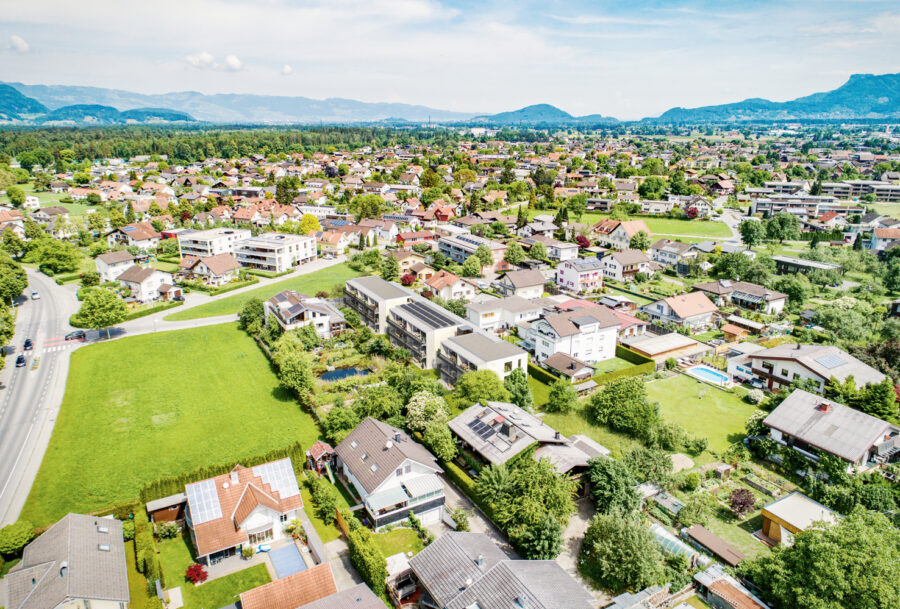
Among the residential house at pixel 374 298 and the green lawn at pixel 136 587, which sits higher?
the residential house at pixel 374 298

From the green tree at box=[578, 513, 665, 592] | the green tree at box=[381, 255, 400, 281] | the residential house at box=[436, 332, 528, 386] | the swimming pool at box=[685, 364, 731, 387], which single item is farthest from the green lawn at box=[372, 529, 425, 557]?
the green tree at box=[381, 255, 400, 281]

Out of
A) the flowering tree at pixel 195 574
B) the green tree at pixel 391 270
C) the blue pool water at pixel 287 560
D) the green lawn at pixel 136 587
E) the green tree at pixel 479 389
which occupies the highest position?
the green tree at pixel 391 270

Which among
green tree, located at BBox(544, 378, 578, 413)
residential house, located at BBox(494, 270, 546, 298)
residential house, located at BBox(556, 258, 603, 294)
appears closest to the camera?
green tree, located at BBox(544, 378, 578, 413)

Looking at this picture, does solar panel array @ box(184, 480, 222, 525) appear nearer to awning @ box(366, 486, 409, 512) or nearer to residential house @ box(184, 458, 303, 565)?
residential house @ box(184, 458, 303, 565)

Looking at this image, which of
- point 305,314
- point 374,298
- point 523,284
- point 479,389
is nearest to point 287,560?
point 479,389

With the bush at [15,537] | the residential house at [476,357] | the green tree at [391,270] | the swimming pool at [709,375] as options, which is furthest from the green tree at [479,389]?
the green tree at [391,270]

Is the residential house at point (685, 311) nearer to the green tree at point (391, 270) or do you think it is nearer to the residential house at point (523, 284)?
the residential house at point (523, 284)
